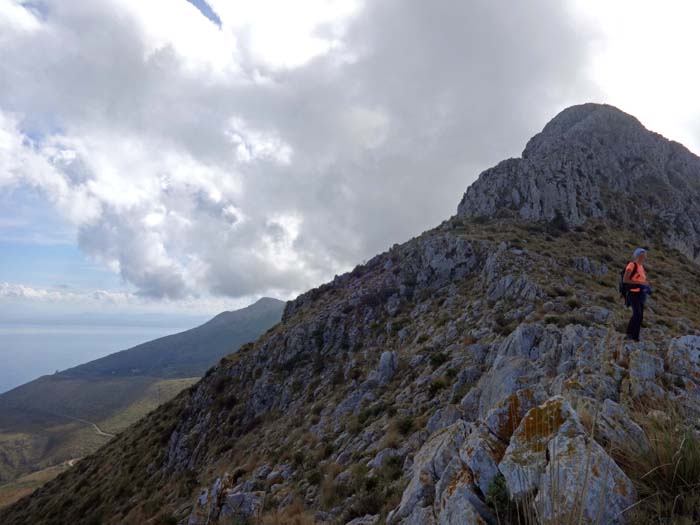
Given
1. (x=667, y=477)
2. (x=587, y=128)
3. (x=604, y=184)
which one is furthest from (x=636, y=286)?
(x=587, y=128)

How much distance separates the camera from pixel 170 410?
42.2 m

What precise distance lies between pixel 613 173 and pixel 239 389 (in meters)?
61.5

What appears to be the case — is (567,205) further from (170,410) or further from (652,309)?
(170,410)

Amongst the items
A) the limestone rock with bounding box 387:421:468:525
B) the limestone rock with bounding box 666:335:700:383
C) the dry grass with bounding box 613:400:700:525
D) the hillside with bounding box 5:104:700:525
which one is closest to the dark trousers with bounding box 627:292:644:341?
the hillside with bounding box 5:104:700:525

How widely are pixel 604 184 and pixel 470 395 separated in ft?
176

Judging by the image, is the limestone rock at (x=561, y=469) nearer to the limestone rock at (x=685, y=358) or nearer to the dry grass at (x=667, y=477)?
the dry grass at (x=667, y=477)

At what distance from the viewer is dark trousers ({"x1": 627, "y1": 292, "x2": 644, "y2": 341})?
12.0 m

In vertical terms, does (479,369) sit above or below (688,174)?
below

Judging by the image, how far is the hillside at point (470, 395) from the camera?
4.80 m

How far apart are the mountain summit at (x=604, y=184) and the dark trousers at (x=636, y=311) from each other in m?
34.0

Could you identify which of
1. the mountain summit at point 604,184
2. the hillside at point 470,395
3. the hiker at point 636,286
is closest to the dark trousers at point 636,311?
the hiker at point 636,286

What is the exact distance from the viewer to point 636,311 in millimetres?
12242

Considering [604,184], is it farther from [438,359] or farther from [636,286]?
[636,286]

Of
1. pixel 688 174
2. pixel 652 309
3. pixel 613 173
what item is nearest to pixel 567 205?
pixel 613 173
